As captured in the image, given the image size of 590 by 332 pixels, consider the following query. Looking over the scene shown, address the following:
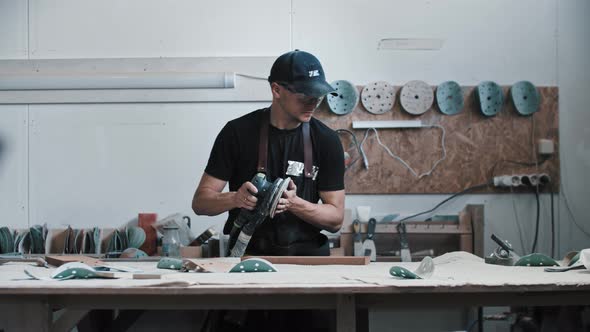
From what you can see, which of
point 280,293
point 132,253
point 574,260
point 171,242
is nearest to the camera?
point 280,293

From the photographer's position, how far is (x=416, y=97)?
165 inches

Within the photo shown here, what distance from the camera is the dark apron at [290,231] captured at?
8.67 ft

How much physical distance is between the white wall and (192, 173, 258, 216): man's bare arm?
150 centimetres

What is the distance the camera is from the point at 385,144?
421cm

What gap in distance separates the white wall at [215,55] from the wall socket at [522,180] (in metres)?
0.10

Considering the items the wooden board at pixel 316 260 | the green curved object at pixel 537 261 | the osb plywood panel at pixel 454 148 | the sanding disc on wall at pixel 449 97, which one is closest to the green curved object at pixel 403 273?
the wooden board at pixel 316 260

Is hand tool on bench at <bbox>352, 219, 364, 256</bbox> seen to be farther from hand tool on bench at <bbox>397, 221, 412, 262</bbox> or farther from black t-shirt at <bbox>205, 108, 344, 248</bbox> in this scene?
black t-shirt at <bbox>205, 108, 344, 248</bbox>

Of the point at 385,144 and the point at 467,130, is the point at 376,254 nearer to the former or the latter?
the point at 385,144

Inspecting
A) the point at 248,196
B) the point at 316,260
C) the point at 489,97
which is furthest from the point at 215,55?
the point at 316,260

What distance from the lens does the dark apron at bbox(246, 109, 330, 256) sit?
2.64m

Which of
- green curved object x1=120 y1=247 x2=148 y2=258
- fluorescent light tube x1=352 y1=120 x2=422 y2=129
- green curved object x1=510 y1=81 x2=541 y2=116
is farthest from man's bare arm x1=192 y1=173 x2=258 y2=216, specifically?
green curved object x1=510 y1=81 x2=541 y2=116

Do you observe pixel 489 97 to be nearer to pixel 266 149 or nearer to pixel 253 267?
pixel 266 149

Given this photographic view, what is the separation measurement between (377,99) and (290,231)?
1.73 meters

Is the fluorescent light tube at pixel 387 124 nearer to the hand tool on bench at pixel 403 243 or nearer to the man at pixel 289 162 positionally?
the hand tool on bench at pixel 403 243
